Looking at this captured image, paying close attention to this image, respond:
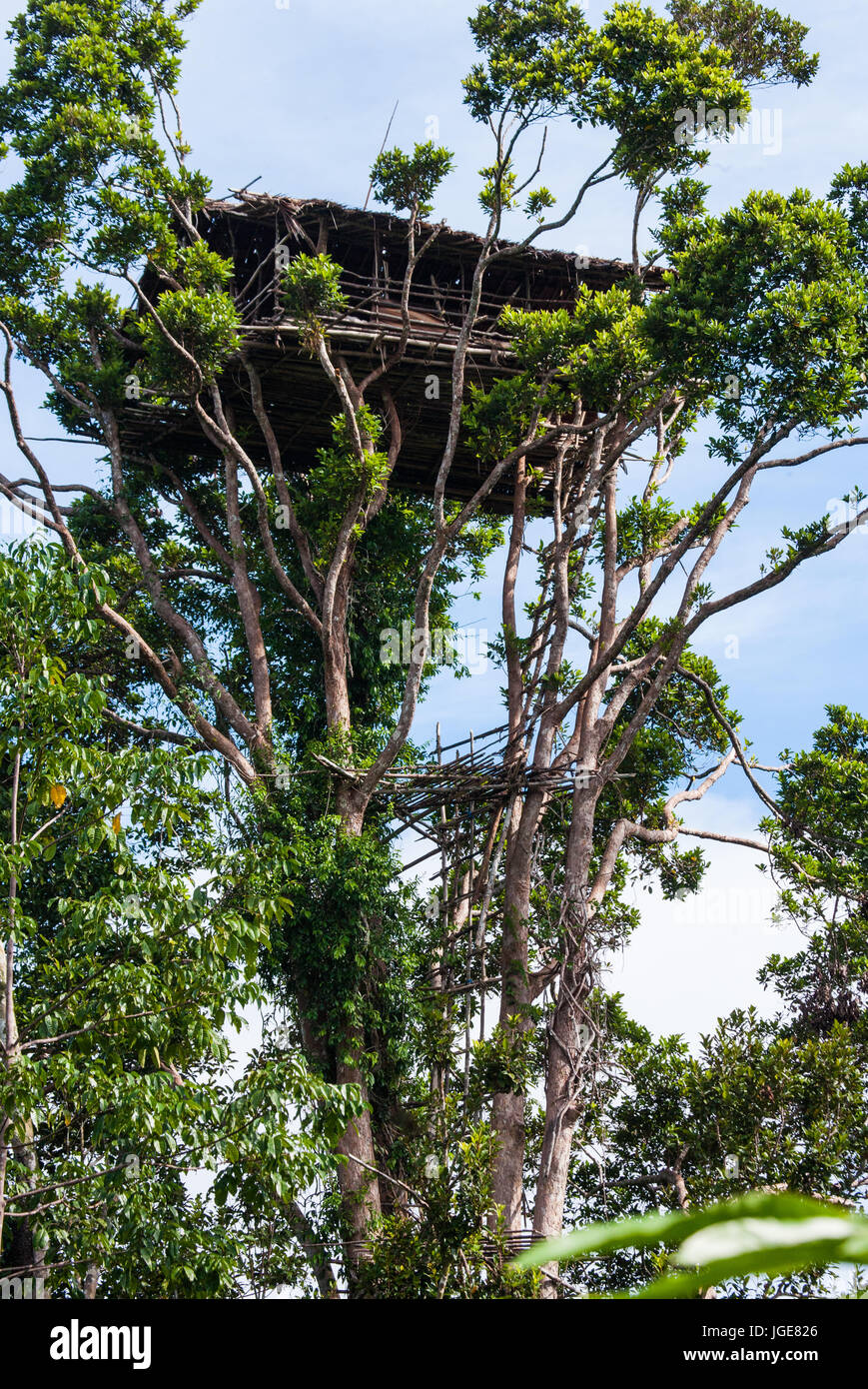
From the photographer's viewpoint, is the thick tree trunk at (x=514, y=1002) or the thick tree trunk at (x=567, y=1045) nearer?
the thick tree trunk at (x=567, y=1045)

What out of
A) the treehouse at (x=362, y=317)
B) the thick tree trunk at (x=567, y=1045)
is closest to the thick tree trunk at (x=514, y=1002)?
the thick tree trunk at (x=567, y=1045)

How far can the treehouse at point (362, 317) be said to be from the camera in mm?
13328

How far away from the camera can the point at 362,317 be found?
1370 cm

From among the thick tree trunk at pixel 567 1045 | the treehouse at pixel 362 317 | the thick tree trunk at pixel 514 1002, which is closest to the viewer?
the thick tree trunk at pixel 567 1045

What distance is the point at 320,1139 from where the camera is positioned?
7.94 m

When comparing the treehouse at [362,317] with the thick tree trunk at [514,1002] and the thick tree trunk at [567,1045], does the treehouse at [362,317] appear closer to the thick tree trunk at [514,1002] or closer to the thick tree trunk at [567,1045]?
the thick tree trunk at [514,1002]

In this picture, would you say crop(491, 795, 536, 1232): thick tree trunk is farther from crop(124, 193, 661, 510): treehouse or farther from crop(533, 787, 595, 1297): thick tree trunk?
crop(124, 193, 661, 510): treehouse

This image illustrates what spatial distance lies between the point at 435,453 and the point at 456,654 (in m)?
2.29

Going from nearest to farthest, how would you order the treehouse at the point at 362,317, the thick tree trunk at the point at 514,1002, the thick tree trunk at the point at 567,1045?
the thick tree trunk at the point at 567,1045
the thick tree trunk at the point at 514,1002
the treehouse at the point at 362,317

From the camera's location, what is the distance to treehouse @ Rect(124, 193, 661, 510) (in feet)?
43.7
